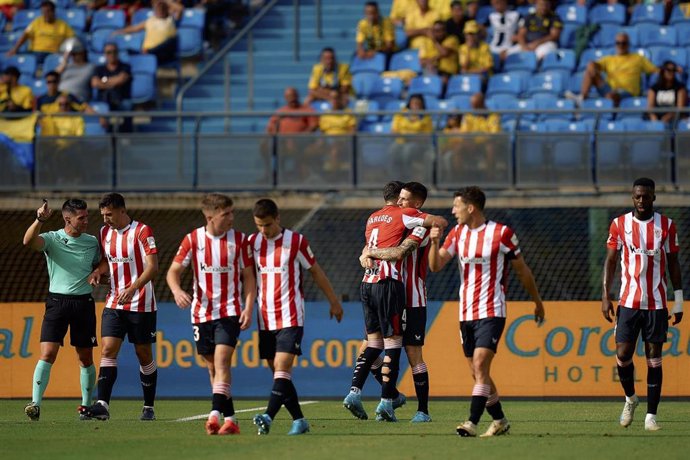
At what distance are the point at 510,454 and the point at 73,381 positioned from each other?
29.2 ft

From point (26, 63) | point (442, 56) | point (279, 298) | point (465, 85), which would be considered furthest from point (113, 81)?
point (279, 298)

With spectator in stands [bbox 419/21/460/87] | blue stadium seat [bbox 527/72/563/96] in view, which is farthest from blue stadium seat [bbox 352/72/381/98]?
blue stadium seat [bbox 527/72/563/96]

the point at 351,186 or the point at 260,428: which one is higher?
the point at 351,186

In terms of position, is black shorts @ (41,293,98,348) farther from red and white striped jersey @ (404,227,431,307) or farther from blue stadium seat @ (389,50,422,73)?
blue stadium seat @ (389,50,422,73)

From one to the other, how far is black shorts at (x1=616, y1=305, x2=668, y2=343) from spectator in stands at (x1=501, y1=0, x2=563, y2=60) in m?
10.6

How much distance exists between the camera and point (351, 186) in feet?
61.9

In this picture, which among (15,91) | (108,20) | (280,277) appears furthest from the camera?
(108,20)

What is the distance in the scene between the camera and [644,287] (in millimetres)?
11430

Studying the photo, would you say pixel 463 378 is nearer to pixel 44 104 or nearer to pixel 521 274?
pixel 521 274

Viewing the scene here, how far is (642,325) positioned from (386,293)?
226 cm

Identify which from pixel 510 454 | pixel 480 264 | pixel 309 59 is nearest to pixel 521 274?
pixel 480 264

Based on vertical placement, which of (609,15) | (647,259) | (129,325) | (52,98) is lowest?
(129,325)

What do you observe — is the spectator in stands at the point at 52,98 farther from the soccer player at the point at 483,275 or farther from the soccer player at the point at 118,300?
the soccer player at the point at 483,275

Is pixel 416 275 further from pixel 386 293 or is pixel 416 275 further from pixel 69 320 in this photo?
pixel 69 320
